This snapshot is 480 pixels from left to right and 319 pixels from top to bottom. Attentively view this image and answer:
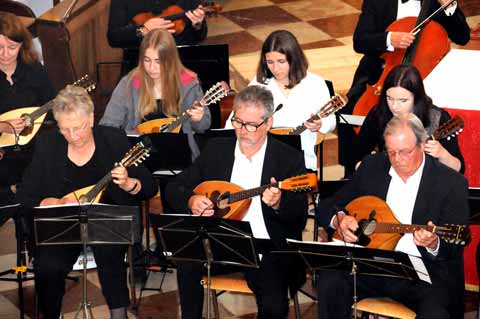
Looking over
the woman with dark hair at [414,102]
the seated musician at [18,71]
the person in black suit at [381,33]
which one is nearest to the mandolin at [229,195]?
the woman with dark hair at [414,102]

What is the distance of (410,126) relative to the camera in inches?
200

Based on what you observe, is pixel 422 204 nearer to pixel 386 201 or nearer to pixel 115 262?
pixel 386 201

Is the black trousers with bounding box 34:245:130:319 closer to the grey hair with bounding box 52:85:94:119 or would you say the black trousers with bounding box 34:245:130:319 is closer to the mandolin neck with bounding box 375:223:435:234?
the grey hair with bounding box 52:85:94:119

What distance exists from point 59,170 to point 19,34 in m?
1.27

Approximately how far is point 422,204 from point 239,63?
3.86 meters

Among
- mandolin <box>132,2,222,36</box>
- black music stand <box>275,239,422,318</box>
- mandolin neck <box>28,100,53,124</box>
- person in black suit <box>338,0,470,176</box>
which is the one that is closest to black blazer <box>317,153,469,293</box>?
black music stand <box>275,239,422,318</box>

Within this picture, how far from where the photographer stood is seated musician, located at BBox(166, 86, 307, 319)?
5277 millimetres

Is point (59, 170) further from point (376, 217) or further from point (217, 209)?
point (376, 217)

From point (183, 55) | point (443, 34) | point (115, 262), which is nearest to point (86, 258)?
point (115, 262)

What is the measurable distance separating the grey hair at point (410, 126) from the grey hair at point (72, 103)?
4.70ft

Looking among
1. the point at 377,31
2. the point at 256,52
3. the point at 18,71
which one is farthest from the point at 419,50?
the point at 256,52

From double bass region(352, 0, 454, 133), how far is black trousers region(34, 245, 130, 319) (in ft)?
5.46

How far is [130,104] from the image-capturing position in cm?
632

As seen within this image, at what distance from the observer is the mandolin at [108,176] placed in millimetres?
5395
